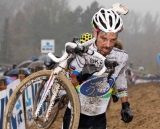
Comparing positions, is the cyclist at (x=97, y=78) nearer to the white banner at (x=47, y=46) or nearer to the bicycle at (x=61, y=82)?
the bicycle at (x=61, y=82)

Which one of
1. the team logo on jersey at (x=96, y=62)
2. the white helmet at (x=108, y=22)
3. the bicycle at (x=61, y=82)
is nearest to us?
the bicycle at (x=61, y=82)

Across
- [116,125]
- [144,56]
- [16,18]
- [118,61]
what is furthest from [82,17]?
[118,61]

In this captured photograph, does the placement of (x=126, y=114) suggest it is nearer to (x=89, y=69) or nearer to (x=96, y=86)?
(x=96, y=86)

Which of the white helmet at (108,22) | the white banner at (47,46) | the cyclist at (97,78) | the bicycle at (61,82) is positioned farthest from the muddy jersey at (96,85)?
the white banner at (47,46)

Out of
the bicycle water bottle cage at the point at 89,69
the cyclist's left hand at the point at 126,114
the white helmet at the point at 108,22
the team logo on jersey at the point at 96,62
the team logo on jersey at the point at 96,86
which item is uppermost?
the white helmet at the point at 108,22

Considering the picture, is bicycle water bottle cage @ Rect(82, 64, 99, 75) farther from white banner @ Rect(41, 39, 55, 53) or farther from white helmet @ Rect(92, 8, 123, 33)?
white banner @ Rect(41, 39, 55, 53)

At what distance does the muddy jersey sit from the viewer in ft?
13.7

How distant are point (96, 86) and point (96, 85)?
0.01 meters

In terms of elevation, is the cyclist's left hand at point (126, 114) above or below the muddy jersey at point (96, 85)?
below

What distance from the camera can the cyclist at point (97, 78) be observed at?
4055 mm

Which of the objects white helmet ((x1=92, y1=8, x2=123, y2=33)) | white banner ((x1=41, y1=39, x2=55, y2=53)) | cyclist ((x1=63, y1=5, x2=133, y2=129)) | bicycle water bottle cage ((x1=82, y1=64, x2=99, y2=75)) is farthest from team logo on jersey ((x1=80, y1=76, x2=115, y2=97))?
white banner ((x1=41, y1=39, x2=55, y2=53))

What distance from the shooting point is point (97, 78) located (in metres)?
4.23

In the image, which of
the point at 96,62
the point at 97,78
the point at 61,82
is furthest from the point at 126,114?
the point at 61,82

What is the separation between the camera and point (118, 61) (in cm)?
431
